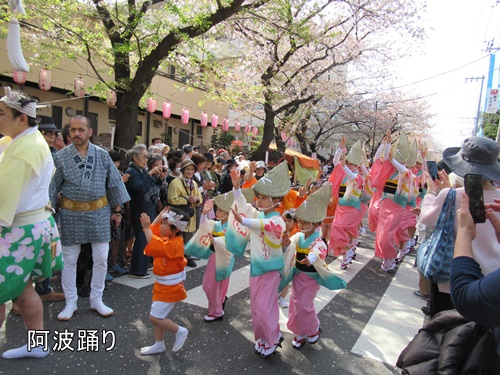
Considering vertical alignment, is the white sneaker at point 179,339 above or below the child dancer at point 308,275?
below

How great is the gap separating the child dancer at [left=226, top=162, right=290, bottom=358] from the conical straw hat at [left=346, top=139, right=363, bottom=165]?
3.17 metres

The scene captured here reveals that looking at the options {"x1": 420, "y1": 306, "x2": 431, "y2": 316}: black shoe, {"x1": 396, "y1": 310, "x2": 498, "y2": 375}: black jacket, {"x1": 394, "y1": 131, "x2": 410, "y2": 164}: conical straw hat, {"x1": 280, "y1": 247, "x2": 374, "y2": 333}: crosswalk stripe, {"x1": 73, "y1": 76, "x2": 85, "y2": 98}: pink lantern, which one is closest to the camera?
{"x1": 396, "y1": 310, "x2": 498, "y2": 375}: black jacket

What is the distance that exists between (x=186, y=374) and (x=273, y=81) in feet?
44.7

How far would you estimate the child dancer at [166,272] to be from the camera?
3.07 meters

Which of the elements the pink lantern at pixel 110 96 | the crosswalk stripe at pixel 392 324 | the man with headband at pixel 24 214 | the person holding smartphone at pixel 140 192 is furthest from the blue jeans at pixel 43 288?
the pink lantern at pixel 110 96

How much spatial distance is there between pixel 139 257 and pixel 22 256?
2.24 m

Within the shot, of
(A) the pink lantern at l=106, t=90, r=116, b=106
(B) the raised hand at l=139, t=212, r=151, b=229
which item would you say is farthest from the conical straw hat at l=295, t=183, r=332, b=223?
(A) the pink lantern at l=106, t=90, r=116, b=106

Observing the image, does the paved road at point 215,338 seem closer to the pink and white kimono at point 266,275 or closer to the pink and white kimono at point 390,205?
the pink and white kimono at point 266,275

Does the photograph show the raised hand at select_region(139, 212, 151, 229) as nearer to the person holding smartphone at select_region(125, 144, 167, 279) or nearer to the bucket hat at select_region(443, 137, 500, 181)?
the person holding smartphone at select_region(125, 144, 167, 279)

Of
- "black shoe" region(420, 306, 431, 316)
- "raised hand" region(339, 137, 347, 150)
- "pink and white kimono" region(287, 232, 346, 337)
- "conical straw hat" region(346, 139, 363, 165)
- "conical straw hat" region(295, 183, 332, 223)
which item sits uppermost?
"raised hand" region(339, 137, 347, 150)

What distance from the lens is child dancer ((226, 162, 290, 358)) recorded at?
10.3ft

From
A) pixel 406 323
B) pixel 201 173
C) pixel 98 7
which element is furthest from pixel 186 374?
pixel 98 7

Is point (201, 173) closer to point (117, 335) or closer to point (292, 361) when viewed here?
point (117, 335)

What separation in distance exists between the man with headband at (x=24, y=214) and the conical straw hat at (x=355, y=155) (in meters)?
4.79
